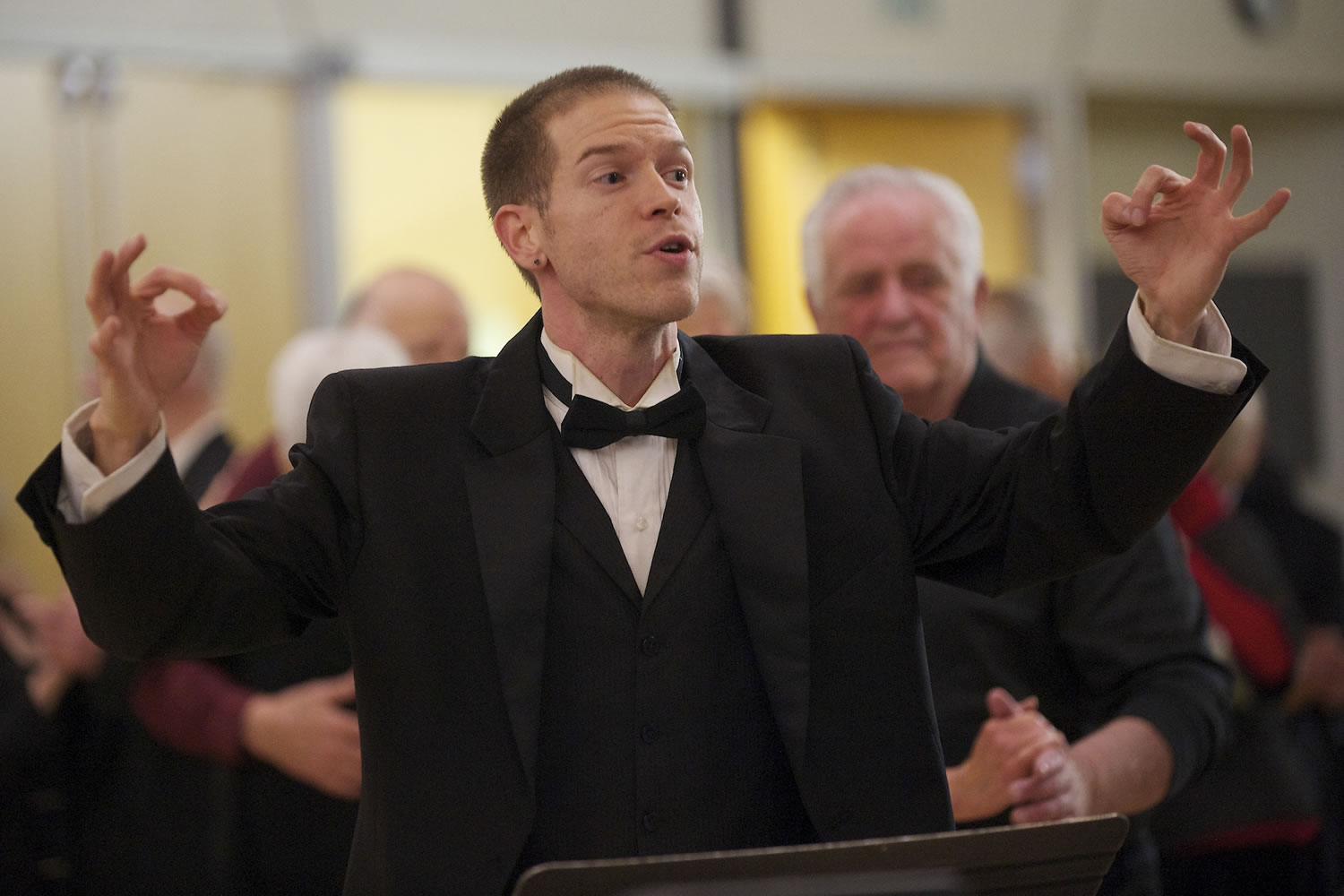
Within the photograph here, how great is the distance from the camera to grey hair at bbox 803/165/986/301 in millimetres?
2688

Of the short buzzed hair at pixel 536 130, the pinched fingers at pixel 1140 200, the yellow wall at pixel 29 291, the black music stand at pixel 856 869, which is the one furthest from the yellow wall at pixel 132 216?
the black music stand at pixel 856 869

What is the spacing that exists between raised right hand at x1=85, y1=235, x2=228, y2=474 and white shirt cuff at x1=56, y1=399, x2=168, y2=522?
14mm

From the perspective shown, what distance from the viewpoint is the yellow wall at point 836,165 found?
6672mm

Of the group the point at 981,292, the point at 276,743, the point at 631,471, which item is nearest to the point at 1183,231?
the point at 631,471

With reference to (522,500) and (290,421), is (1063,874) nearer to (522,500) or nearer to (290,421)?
(522,500)

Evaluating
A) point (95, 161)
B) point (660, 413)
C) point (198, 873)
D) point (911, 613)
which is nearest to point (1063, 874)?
point (911, 613)

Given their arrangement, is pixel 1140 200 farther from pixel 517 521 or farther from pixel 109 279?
pixel 109 279

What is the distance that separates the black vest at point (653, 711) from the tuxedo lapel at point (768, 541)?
0.03 meters

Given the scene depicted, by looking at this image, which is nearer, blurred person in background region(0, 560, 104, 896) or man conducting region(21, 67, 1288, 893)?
man conducting region(21, 67, 1288, 893)

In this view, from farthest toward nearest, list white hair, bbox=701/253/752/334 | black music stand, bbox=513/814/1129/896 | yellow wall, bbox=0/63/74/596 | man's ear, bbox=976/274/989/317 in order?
1. yellow wall, bbox=0/63/74/596
2. white hair, bbox=701/253/752/334
3. man's ear, bbox=976/274/989/317
4. black music stand, bbox=513/814/1129/896

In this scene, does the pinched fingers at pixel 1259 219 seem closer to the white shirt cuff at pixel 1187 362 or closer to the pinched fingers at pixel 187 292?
the white shirt cuff at pixel 1187 362

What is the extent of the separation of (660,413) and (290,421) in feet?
5.96

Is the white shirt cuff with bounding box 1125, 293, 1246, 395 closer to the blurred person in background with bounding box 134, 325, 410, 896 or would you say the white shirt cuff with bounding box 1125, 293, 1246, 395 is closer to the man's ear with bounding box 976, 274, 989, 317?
the man's ear with bounding box 976, 274, 989, 317

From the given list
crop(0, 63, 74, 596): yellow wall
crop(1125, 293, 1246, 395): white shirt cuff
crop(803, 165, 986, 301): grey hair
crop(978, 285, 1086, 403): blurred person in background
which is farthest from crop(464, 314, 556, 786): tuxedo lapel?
crop(0, 63, 74, 596): yellow wall
